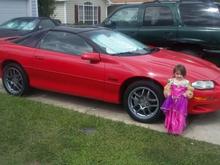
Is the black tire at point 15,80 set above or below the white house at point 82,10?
above

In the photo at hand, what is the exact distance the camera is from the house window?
30.2 m

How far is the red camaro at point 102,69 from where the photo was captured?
241 inches

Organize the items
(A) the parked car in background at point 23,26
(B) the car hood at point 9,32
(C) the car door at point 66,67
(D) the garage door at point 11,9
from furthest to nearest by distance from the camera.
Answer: (D) the garage door at point 11,9 < (A) the parked car in background at point 23,26 < (B) the car hood at point 9,32 < (C) the car door at point 66,67

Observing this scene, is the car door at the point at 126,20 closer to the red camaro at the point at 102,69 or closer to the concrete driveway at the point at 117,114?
the red camaro at the point at 102,69

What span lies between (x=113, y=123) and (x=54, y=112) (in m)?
1.02

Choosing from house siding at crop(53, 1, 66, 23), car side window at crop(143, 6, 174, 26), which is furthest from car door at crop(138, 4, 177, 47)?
house siding at crop(53, 1, 66, 23)

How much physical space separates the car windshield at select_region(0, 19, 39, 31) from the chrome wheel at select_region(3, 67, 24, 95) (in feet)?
24.7

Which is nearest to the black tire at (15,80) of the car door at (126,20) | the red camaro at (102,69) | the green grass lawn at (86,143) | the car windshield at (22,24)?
the red camaro at (102,69)

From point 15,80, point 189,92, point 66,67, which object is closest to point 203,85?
point 189,92

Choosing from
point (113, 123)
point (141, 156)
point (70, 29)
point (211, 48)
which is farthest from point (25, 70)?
point (211, 48)

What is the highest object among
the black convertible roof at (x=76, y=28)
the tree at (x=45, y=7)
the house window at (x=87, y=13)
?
the black convertible roof at (x=76, y=28)

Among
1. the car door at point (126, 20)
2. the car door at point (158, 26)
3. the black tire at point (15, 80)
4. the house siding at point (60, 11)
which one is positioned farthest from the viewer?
the house siding at point (60, 11)

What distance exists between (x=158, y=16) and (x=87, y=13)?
2234 cm

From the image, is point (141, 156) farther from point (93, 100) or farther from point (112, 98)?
point (93, 100)
